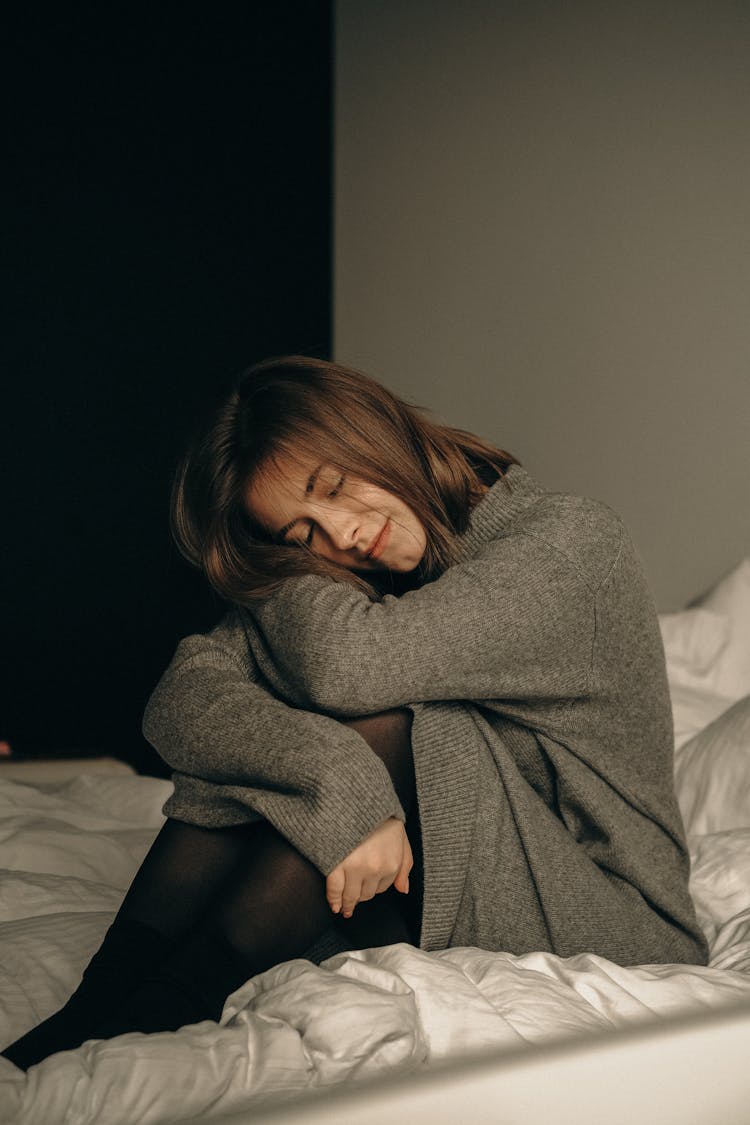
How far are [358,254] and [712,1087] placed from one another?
8.98ft

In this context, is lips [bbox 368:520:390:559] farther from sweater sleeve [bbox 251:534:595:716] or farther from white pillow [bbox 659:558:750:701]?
white pillow [bbox 659:558:750:701]

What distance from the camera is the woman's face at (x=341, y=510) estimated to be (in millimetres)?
1081

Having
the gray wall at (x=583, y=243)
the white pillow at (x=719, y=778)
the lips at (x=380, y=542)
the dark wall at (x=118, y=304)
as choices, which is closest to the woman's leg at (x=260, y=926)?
the lips at (x=380, y=542)

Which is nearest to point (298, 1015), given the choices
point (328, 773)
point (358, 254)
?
point (328, 773)

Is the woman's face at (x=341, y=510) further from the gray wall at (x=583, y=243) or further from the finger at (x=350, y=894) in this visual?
the gray wall at (x=583, y=243)

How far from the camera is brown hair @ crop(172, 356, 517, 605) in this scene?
1.09m

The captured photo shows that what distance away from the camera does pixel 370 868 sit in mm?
869

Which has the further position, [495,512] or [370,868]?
[495,512]

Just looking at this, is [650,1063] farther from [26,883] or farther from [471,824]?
[26,883]

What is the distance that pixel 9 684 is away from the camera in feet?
9.00

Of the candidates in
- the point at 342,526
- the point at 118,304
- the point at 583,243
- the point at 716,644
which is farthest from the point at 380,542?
the point at 118,304

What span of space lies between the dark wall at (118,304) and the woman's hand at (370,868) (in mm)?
1991

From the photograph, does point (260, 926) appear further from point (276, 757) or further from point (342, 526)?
point (342, 526)

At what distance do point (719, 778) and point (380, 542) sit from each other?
0.54 m
